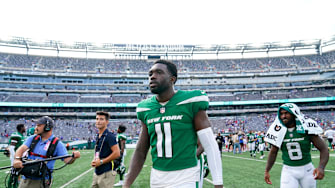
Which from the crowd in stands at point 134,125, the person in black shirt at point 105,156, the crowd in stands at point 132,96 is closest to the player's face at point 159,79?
the person in black shirt at point 105,156

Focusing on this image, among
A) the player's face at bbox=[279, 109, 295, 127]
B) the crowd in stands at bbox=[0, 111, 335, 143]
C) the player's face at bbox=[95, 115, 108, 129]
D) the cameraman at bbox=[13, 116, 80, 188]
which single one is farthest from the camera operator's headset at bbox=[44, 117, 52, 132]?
the crowd in stands at bbox=[0, 111, 335, 143]

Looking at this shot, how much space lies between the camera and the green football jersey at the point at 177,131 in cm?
222

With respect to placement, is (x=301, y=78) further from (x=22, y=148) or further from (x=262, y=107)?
(x=22, y=148)

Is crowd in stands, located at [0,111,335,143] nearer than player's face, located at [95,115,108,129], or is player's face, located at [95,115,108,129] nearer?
player's face, located at [95,115,108,129]

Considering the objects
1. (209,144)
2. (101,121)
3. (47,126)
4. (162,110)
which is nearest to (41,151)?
(47,126)

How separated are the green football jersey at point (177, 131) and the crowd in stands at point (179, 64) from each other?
55605 millimetres

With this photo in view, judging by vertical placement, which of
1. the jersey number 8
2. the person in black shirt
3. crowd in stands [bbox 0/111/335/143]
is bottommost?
crowd in stands [bbox 0/111/335/143]

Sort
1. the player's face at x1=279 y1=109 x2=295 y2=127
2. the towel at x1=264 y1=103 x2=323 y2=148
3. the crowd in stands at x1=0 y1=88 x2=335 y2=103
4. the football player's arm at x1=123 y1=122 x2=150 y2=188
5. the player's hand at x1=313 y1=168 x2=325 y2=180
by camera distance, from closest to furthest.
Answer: the football player's arm at x1=123 y1=122 x2=150 y2=188 → the player's hand at x1=313 y1=168 x2=325 y2=180 → the towel at x1=264 y1=103 x2=323 y2=148 → the player's face at x1=279 y1=109 x2=295 y2=127 → the crowd in stands at x1=0 y1=88 x2=335 y2=103

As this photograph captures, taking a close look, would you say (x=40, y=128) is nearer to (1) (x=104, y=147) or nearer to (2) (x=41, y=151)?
(2) (x=41, y=151)

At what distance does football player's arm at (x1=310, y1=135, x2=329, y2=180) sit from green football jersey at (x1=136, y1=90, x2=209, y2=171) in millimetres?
2120

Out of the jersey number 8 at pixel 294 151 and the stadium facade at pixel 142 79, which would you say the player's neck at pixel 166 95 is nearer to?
the jersey number 8 at pixel 294 151

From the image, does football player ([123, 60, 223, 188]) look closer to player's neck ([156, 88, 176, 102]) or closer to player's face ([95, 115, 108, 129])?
player's neck ([156, 88, 176, 102])

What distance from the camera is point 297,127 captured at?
12.1 feet

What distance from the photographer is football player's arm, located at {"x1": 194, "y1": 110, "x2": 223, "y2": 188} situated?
6.65ft
